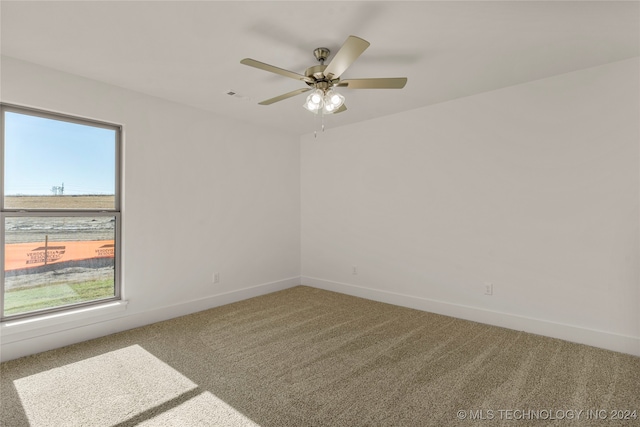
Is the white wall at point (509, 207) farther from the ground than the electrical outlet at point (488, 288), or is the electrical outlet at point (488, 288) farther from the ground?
the white wall at point (509, 207)

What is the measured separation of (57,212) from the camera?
2.93 m

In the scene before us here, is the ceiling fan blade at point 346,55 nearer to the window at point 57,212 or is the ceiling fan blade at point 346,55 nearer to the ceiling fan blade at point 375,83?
the ceiling fan blade at point 375,83

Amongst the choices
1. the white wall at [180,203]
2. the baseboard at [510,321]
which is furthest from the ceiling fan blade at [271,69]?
the baseboard at [510,321]

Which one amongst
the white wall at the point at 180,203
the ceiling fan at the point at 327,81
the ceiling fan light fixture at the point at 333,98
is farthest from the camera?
the white wall at the point at 180,203

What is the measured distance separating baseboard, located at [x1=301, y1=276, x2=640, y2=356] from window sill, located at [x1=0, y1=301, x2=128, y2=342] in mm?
2885

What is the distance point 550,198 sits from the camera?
304 cm

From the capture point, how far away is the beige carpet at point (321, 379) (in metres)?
1.89

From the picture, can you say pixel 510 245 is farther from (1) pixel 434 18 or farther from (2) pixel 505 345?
(1) pixel 434 18

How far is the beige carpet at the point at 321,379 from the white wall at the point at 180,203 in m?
0.44

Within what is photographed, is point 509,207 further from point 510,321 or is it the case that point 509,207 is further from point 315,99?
point 315,99

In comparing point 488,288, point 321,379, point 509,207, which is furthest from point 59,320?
point 509,207

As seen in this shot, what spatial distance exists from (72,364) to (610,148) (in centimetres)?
489

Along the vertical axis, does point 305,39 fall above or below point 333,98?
above

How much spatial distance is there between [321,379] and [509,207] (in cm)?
255
